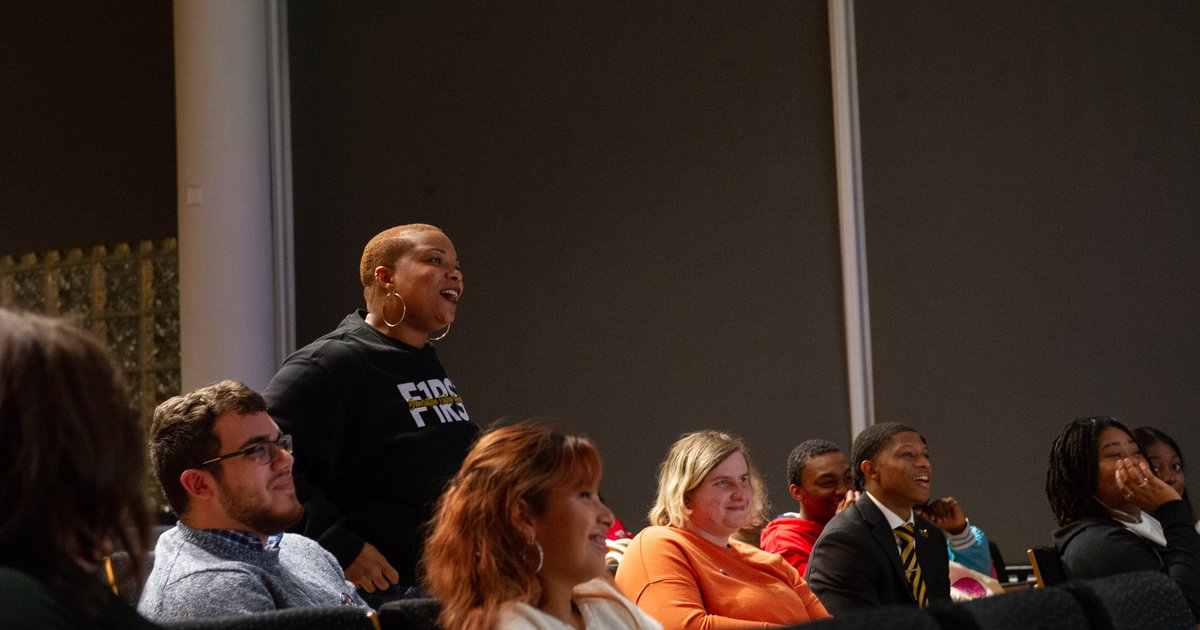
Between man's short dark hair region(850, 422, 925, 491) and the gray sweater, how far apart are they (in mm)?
1544

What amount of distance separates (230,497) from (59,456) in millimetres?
1153

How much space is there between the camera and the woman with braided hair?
2900mm

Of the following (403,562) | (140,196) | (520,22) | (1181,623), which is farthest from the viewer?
(140,196)

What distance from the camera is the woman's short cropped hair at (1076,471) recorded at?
3070mm

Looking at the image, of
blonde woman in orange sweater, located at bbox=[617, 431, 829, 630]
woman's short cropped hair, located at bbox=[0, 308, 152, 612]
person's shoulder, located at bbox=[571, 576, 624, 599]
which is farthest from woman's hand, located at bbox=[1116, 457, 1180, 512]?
woman's short cropped hair, located at bbox=[0, 308, 152, 612]

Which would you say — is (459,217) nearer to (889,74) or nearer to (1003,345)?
(889,74)

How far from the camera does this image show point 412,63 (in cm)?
533

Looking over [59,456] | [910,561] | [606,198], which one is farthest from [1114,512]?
[59,456]

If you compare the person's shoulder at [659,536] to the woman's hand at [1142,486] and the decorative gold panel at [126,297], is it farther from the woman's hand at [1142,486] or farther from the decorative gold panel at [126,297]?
the decorative gold panel at [126,297]

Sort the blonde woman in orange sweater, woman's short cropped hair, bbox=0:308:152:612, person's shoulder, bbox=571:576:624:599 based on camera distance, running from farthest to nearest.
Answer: the blonde woman in orange sweater < person's shoulder, bbox=571:576:624:599 < woman's short cropped hair, bbox=0:308:152:612

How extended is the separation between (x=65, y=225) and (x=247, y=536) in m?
4.31

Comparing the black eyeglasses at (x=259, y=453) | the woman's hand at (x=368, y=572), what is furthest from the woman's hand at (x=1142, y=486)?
the black eyeglasses at (x=259, y=453)

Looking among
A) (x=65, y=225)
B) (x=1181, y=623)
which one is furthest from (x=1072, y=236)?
(x=65, y=225)

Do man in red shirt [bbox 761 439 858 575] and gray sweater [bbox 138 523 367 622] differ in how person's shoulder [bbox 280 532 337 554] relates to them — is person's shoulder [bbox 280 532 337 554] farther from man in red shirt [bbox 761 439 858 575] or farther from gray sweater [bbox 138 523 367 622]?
man in red shirt [bbox 761 439 858 575]
